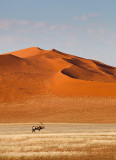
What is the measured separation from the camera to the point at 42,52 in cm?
13200

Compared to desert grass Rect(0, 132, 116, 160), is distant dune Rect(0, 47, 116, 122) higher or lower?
higher

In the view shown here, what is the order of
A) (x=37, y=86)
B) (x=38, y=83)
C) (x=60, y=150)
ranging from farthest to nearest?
1. (x=38, y=83)
2. (x=37, y=86)
3. (x=60, y=150)

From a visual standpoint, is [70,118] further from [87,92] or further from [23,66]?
[23,66]

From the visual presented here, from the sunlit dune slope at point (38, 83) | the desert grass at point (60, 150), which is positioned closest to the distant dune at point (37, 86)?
the sunlit dune slope at point (38, 83)

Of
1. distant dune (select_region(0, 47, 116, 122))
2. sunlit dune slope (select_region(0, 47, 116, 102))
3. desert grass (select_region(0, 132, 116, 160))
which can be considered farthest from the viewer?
sunlit dune slope (select_region(0, 47, 116, 102))

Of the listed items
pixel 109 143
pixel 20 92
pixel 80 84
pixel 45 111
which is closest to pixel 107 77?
pixel 80 84

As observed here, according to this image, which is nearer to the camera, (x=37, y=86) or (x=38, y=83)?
(x=37, y=86)

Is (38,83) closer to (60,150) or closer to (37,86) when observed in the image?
(37,86)

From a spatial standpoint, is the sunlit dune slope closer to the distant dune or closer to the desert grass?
the distant dune

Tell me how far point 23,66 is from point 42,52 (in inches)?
1534

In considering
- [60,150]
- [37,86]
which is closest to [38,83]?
[37,86]

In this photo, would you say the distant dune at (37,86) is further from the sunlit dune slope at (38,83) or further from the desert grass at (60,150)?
the desert grass at (60,150)

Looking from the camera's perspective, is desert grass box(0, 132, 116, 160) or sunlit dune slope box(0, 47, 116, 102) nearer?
desert grass box(0, 132, 116, 160)

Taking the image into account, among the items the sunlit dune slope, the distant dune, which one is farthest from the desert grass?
the sunlit dune slope
